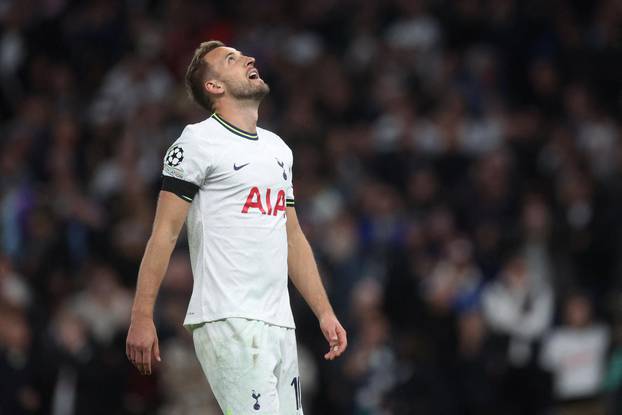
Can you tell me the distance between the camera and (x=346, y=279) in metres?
12.6

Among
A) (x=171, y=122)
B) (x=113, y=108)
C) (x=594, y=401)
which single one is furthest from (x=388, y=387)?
(x=113, y=108)

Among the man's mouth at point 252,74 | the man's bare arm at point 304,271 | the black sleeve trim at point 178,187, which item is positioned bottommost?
the man's bare arm at point 304,271

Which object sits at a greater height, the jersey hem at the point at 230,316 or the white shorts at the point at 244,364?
the jersey hem at the point at 230,316

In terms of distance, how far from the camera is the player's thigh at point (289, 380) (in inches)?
235

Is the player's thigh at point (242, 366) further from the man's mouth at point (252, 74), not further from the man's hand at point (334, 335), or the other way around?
the man's mouth at point (252, 74)

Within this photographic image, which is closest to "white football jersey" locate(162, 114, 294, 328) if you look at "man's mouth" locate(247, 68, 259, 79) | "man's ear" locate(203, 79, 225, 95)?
"man's ear" locate(203, 79, 225, 95)

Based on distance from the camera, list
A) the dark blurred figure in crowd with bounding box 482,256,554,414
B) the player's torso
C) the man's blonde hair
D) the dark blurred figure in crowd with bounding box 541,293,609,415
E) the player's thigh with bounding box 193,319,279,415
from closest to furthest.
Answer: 1. the player's thigh with bounding box 193,319,279,415
2. the player's torso
3. the man's blonde hair
4. the dark blurred figure in crowd with bounding box 482,256,554,414
5. the dark blurred figure in crowd with bounding box 541,293,609,415

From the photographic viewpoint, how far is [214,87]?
6.16m

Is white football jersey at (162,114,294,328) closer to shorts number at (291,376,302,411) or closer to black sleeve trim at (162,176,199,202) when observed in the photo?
black sleeve trim at (162,176,199,202)

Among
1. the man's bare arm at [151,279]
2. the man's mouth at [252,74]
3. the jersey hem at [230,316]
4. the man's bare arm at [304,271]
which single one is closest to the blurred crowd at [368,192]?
the man's bare arm at [304,271]

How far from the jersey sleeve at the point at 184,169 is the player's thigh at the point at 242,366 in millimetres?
633

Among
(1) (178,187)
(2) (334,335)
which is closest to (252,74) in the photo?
(1) (178,187)

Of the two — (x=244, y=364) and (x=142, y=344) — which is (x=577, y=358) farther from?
(x=142, y=344)

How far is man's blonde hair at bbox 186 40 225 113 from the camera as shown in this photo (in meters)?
6.23
